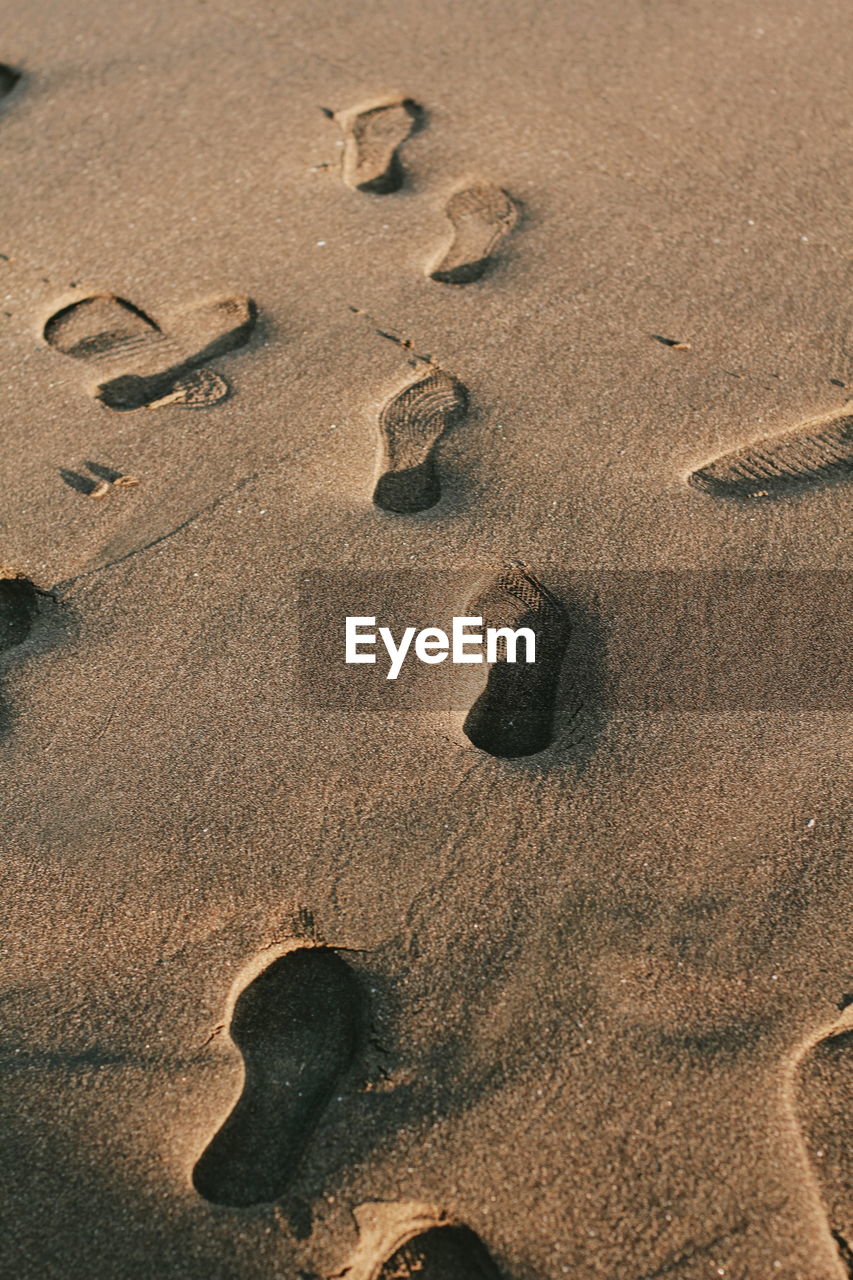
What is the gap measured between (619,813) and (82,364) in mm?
1553

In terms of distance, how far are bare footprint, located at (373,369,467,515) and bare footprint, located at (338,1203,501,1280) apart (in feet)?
4.10

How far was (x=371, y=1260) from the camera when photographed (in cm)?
145

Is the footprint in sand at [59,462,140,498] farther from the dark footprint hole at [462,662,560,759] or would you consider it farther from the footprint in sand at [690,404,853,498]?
the footprint in sand at [690,404,853,498]

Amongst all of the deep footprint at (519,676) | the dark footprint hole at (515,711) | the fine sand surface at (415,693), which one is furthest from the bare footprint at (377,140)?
the dark footprint hole at (515,711)

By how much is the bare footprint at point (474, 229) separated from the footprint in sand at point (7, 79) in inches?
55.1

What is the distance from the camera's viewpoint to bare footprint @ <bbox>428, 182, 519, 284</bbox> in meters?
2.70

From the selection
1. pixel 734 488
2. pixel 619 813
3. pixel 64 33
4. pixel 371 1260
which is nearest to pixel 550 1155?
pixel 371 1260

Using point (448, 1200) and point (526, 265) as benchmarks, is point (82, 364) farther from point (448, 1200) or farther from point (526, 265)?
point (448, 1200)

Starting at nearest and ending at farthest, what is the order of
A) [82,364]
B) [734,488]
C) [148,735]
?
[148,735]
[734,488]
[82,364]

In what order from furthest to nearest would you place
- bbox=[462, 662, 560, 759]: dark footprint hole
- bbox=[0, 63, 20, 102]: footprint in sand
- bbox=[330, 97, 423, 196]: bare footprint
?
bbox=[0, 63, 20, 102]: footprint in sand
bbox=[330, 97, 423, 196]: bare footprint
bbox=[462, 662, 560, 759]: dark footprint hole

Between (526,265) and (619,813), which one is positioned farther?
(526,265)

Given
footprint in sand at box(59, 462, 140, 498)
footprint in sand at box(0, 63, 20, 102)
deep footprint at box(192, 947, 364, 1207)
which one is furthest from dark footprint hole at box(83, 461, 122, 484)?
footprint in sand at box(0, 63, 20, 102)

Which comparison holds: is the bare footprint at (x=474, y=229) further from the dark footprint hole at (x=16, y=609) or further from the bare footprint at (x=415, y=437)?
the dark footprint hole at (x=16, y=609)

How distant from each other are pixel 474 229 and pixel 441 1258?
87.5 inches
